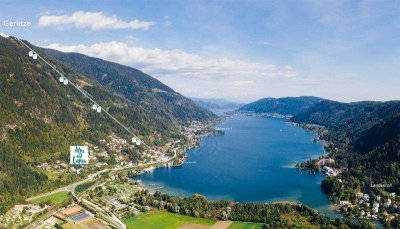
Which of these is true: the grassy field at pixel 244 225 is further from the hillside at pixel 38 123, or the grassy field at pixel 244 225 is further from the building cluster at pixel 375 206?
the hillside at pixel 38 123

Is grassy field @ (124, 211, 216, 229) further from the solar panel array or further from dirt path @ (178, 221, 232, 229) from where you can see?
the solar panel array

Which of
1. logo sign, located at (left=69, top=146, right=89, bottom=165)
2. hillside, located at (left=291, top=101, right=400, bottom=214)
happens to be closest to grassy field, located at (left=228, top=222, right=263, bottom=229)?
hillside, located at (left=291, top=101, right=400, bottom=214)

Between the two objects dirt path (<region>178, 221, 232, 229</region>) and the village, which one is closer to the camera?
dirt path (<region>178, 221, 232, 229</region>)

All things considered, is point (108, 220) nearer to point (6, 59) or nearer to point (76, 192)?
point (76, 192)

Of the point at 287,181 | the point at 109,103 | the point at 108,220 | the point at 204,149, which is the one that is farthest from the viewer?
the point at 109,103

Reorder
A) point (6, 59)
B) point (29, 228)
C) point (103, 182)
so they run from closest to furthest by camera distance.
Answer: point (29, 228) → point (103, 182) → point (6, 59)

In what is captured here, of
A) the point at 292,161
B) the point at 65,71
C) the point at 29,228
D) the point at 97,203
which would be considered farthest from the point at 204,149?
the point at 29,228

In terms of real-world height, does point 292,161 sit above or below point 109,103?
below
